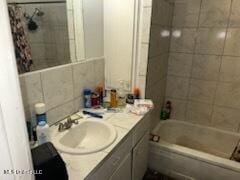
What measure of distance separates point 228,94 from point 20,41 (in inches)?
76.0

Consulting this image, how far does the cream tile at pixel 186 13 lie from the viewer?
1893mm

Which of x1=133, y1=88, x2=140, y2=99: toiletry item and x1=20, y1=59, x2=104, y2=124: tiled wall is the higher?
x1=20, y1=59, x2=104, y2=124: tiled wall

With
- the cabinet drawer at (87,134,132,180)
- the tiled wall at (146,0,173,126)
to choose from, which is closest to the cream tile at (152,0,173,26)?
the tiled wall at (146,0,173,126)

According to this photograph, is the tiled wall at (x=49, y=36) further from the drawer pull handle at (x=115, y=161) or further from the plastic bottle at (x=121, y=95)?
the drawer pull handle at (x=115, y=161)

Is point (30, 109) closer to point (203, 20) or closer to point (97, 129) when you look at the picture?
point (97, 129)

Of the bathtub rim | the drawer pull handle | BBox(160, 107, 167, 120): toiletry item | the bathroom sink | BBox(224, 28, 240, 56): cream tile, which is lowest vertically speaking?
the bathtub rim

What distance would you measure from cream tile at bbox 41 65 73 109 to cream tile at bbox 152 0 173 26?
0.77 metres

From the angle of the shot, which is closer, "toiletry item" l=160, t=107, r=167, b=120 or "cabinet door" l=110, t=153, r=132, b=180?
"cabinet door" l=110, t=153, r=132, b=180

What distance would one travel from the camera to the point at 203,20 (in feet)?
6.19

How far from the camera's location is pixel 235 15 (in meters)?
1.75

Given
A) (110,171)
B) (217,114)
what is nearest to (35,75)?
(110,171)

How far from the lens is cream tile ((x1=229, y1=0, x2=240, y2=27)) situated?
1.73m

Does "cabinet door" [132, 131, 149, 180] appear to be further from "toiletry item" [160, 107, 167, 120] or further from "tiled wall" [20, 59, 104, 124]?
"toiletry item" [160, 107, 167, 120]

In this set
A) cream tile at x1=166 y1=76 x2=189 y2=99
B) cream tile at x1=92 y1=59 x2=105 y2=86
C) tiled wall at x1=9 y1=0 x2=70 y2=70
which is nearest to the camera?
tiled wall at x1=9 y1=0 x2=70 y2=70
